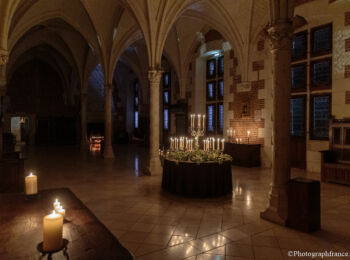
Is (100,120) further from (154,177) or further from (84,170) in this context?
(154,177)

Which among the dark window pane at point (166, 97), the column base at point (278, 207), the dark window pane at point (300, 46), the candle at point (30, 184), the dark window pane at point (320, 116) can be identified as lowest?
the column base at point (278, 207)

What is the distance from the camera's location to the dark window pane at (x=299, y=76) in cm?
810

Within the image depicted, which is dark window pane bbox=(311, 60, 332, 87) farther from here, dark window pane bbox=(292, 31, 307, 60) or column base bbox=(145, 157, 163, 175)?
column base bbox=(145, 157, 163, 175)

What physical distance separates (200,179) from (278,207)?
1.67 metres

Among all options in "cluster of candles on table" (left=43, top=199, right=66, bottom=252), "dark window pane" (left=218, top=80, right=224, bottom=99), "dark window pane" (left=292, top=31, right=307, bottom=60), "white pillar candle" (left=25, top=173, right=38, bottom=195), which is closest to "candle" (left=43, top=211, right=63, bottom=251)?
"cluster of candles on table" (left=43, top=199, right=66, bottom=252)

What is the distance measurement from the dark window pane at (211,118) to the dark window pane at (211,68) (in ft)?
4.74

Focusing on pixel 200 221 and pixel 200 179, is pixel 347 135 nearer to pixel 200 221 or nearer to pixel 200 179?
pixel 200 179

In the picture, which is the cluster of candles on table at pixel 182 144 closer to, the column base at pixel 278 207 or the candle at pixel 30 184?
the column base at pixel 278 207

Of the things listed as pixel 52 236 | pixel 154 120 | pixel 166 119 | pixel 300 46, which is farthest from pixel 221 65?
pixel 52 236

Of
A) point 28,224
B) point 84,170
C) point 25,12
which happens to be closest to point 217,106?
point 84,170

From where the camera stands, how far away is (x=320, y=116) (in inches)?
302

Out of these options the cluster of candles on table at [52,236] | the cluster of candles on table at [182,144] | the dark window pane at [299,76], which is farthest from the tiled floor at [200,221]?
the dark window pane at [299,76]

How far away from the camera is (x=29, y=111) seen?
17.4 m

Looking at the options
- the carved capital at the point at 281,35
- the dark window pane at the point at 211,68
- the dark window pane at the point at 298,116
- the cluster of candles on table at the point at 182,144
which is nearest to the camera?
the carved capital at the point at 281,35
